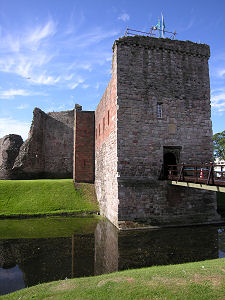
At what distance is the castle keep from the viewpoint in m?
13.3

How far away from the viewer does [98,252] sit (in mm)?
9375

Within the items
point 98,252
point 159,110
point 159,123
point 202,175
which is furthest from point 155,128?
point 98,252

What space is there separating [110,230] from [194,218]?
5.30m

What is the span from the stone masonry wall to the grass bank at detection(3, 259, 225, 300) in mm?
6312

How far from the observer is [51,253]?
9.16 meters

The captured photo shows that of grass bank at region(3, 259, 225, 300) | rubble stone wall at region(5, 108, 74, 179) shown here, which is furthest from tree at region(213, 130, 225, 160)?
grass bank at region(3, 259, 225, 300)

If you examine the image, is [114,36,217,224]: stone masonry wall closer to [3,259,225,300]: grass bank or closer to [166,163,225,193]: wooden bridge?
[166,163,225,193]: wooden bridge

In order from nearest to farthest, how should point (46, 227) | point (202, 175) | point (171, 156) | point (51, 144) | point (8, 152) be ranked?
point (202, 175), point (46, 227), point (171, 156), point (8, 152), point (51, 144)

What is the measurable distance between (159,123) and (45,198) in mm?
10426

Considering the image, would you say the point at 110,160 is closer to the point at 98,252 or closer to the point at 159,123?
the point at 159,123

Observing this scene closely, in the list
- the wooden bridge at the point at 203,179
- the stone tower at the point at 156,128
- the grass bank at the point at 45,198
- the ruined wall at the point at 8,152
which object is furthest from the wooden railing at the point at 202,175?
the ruined wall at the point at 8,152

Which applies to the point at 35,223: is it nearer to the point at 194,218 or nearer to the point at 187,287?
the point at 194,218

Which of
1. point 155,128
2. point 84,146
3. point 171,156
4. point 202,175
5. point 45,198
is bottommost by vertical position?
point 45,198

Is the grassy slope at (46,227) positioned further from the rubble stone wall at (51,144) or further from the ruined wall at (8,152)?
the rubble stone wall at (51,144)
